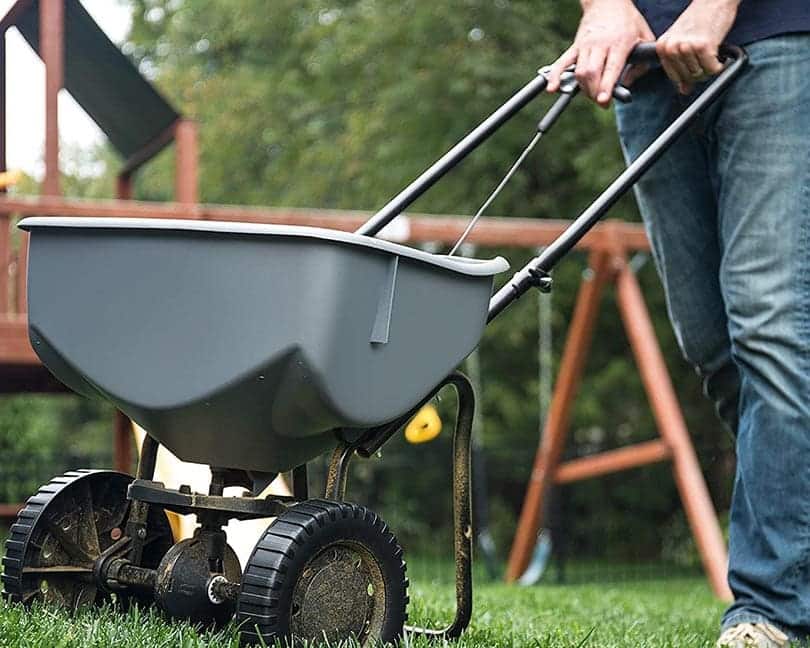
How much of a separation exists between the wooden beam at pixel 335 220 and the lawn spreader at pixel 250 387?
9.22 feet

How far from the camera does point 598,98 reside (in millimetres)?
2086

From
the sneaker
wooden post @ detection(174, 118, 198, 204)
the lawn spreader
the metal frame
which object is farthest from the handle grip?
wooden post @ detection(174, 118, 198, 204)

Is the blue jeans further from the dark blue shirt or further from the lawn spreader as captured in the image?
the lawn spreader

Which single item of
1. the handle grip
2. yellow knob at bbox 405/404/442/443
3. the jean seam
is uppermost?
the handle grip

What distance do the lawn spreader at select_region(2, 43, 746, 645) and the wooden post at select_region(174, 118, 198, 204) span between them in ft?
12.8

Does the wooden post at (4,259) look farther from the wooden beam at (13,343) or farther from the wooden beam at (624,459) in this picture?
the wooden beam at (624,459)

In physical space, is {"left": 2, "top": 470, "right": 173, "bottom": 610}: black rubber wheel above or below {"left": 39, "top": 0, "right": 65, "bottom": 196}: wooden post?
below

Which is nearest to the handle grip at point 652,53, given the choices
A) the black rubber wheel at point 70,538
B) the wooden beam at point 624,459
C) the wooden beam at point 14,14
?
the black rubber wheel at point 70,538

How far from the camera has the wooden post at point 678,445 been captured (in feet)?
15.1

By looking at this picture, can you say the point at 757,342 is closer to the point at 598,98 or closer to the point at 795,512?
the point at 795,512

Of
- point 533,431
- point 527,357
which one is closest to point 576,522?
point 533,431

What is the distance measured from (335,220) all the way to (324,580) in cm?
336

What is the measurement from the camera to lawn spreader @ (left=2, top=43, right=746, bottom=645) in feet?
5.03

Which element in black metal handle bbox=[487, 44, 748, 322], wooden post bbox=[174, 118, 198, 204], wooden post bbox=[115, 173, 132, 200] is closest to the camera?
black metal handle bbox=[487, 44, 748, 322]
